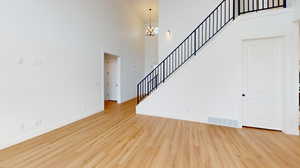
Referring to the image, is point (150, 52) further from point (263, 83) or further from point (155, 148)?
point (155, 148)

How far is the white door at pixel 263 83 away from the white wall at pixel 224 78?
139mm

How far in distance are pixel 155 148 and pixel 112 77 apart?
211 inches

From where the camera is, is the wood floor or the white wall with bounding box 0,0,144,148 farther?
the white wall with bounding box 0,0,144,148

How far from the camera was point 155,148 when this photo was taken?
273cm

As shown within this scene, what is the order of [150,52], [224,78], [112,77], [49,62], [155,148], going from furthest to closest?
[150,52]
[112,77]
[224,78]
[49,62]
[155,148]

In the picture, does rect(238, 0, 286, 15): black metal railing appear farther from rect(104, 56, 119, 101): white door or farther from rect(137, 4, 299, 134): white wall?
rect(104, 56, 119, 101): white door

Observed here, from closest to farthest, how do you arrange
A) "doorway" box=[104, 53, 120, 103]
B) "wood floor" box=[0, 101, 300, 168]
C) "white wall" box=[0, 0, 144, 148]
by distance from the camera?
"wood floor" box=[0, 101, 300, 168], "white wall" box=[0, 0, 144, 148], "doorway" box=[104, 53, 120, 103]

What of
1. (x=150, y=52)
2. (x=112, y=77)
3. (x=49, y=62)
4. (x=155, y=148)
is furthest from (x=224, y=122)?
(x=150, y=52)

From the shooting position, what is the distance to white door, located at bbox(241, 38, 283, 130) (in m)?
3.46

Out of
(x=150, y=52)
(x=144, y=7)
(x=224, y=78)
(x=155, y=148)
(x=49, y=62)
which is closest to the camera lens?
(x=155, y=148)

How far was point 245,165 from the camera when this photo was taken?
2205 millimetres

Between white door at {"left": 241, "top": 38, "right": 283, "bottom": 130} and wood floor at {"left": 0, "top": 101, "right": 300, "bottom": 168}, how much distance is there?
1.14 ft

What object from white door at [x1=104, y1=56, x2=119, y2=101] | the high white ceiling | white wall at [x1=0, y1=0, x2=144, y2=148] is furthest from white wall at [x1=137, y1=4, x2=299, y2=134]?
the high white ceiling

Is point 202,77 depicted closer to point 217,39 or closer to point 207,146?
point 217,39
